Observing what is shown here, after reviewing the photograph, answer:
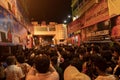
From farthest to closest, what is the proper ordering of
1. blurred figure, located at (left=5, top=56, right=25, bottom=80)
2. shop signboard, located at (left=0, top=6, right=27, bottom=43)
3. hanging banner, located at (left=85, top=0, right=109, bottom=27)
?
hanging banner, located at (left=85, top=0, right=109, bottom=27) < shop signboard, located at (left=0, top=6, right=27, bottom=43) < blurred figure, located at (left=5, top=56, right=25, bottom=80)

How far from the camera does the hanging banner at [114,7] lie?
1205 centimetres

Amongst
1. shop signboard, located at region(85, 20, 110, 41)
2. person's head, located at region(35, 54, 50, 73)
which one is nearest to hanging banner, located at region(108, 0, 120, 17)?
shop signboard, located at region(85, 20, 110, 41)

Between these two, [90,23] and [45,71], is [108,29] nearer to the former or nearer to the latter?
A: [90,23]

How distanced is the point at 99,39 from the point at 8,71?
10.7 meters

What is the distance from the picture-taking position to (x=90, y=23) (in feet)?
58.9

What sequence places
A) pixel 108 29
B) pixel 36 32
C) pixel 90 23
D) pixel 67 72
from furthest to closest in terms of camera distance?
1. pixel 36 32
2. pixel 90 23
3. pixel 108 29
4. pixel 67 72

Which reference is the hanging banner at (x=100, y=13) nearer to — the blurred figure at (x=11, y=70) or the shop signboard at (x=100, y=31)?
the shop signboard at (x=100, y=31)

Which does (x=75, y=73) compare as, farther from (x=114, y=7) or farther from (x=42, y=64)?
(x=114, y=7)

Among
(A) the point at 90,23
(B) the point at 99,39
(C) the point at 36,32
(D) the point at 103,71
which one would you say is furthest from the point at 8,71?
(C) the point at 36,32

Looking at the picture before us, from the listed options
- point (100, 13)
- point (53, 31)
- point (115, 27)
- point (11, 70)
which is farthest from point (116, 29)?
point (53, 31)

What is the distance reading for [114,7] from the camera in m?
12.5

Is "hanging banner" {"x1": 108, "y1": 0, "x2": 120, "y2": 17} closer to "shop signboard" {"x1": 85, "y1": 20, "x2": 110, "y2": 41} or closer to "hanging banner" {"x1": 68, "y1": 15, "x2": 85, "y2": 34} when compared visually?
"shop signboard" {"x1": 85, "y1": 20, "x2": 110, "y2": 41}

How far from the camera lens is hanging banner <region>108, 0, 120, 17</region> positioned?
12055 millimetres

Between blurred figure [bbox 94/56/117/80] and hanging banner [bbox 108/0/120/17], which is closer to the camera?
blurred figure [bbox 94/56/117/80]
